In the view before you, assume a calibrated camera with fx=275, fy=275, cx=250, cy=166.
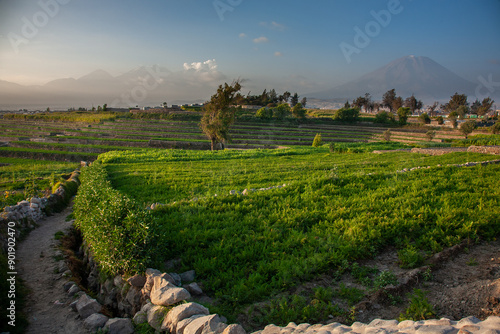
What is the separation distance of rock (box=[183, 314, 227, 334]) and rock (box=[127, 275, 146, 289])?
5.30ft

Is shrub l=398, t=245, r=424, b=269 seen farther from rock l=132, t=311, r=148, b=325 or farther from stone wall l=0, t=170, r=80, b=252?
stone wall l=0, t=170, r=80, b=252

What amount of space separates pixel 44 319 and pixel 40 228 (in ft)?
20.7

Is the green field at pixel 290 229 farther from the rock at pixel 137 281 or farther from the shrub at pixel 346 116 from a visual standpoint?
the shrub at pixel 346 116

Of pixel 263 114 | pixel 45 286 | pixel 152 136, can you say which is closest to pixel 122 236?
pixel 45 286

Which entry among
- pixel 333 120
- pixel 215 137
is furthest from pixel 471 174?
pixel 333 120

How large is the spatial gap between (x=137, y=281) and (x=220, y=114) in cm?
2912

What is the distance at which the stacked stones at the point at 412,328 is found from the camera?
8.21 ft

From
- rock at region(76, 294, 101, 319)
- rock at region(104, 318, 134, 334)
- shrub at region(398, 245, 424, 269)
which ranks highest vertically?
shrub at region(398, 245, 424, 269)

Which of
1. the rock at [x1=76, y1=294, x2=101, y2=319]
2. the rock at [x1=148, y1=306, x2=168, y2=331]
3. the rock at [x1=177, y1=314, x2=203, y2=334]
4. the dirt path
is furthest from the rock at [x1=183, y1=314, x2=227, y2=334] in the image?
the rock at [x1=76, y1=294, x2=101, y2=319]

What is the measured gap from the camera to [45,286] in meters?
5.74

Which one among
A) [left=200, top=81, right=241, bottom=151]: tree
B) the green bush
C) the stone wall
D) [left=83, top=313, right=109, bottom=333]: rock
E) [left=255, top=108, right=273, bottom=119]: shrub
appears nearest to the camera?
[left=83, top=313, right=109, bottom=333]: rock

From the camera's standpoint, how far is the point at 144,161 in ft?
66.6

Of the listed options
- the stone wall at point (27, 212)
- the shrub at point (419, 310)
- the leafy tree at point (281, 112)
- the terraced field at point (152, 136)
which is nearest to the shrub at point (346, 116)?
the terraced field at point (152, 136)

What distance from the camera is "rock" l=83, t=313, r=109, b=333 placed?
13.8ft
